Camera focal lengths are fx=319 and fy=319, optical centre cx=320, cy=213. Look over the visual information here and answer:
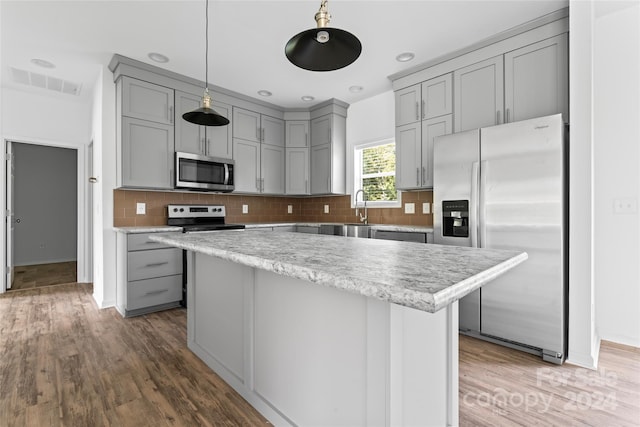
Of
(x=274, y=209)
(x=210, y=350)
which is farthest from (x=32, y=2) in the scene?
(x=274, y=209)

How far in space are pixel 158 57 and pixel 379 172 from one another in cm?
287

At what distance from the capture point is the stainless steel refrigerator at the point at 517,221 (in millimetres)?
2188

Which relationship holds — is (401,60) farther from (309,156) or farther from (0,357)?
(0,357)

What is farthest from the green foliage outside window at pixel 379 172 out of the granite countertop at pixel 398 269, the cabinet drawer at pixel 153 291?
the granite countertop at pixel 398 269

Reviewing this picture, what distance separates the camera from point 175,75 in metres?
3.57

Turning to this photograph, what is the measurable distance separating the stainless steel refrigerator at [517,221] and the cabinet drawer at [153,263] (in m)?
2.71

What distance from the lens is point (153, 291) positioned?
3.25 meters

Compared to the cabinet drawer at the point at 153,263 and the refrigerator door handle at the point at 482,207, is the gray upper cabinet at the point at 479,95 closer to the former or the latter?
the refrigerator door handle at the point at 482,207

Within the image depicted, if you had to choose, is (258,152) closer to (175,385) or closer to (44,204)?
(175,385)

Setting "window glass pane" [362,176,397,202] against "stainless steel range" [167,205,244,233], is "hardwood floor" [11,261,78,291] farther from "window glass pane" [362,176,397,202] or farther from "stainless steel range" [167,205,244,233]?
"window glass pane" [362,176,397,202]

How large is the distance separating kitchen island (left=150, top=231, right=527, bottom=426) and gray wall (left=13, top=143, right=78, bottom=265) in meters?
6.38

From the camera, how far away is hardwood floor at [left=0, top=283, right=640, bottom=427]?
1.61 metres

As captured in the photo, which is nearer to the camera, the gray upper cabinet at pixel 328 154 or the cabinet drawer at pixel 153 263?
the cabinet drawer at pixel 153 263

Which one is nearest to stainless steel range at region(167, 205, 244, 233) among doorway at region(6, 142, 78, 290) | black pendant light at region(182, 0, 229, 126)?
black pendant light at region(182, 0, 229, 126)
